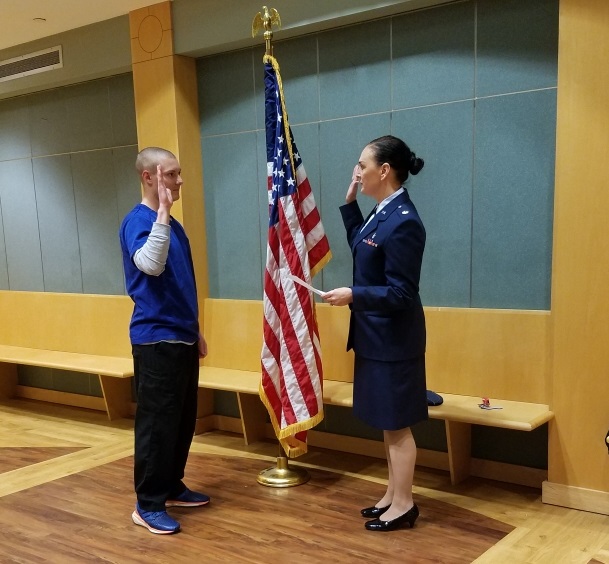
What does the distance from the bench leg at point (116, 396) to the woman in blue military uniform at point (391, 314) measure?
254 centimetres

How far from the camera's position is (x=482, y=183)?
3.48 m

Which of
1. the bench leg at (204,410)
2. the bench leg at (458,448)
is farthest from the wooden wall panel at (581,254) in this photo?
the bench leg at (204,410)

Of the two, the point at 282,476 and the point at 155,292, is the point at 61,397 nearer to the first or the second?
the point at 282,476

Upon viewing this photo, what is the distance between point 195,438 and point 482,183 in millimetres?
2407

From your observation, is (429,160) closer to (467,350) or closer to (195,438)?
(467,350)

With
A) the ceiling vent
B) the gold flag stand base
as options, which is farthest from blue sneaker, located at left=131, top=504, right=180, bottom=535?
the ceiling vent

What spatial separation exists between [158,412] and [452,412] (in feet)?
4.53

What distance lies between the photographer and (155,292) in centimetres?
284

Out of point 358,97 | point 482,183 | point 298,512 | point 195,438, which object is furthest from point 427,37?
point 195,438

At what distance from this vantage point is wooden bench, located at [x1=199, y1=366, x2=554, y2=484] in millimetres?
3131

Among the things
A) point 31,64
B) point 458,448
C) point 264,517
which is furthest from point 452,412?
point 31,64

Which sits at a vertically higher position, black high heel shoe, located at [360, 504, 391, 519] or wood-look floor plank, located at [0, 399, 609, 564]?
black high heel shoe, located at [360, 504, 391, 519]

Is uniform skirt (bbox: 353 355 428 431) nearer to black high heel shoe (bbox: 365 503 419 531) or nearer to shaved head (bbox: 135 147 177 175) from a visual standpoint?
black high heel shoe (bbox: 365 503 419 531)

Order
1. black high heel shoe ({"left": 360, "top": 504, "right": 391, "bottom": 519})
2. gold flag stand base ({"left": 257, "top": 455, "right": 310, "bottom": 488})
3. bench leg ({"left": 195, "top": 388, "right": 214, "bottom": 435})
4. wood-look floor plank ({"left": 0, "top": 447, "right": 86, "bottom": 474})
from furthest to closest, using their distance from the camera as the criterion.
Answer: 1. bench leg ({"left": 195, "top": 388, "right": 214, "bottom": 435})
2. wood-look floor plank ({"left": 0, "top": 447, "right": 86, "bottom": 474})
3. gold flag stand base ({"left": 257, "top": 455, "right": 310, "bottom": 488})
4. black high heel shoe ({"left": 360, "top": 504, "right": 391, "bottom": 519})
